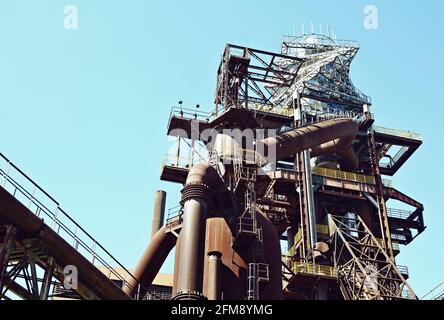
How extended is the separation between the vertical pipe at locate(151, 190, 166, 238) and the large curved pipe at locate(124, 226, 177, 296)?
805 cm

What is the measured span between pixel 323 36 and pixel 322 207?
20440 mm

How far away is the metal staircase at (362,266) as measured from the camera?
33844mm

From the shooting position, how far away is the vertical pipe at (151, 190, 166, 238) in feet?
131

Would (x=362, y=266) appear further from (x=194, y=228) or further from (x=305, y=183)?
(x=194, y=228)

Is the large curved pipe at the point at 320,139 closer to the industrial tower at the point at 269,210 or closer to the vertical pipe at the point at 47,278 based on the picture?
the industrial tower at the point at 269,210

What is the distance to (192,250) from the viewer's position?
24234 millimetres

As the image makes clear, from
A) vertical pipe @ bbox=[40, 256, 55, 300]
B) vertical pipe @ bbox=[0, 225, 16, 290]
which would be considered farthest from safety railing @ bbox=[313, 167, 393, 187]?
vertical pipe @ bbox=[0, 225, 16, 290]

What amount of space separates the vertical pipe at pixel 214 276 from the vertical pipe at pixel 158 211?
14.2 meters

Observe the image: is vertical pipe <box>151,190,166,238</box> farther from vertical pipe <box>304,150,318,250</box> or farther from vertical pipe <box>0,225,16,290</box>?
vertical pipe <box>0,225,16,290</box>

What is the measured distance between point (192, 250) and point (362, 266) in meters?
15.8

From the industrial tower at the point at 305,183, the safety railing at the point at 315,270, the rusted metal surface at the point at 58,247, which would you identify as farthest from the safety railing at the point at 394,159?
the rusted metal surface at the point at 58,247

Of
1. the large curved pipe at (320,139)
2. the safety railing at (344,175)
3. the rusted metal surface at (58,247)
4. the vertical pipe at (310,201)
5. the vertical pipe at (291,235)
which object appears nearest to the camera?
the rusted metal surface at (58,247)
